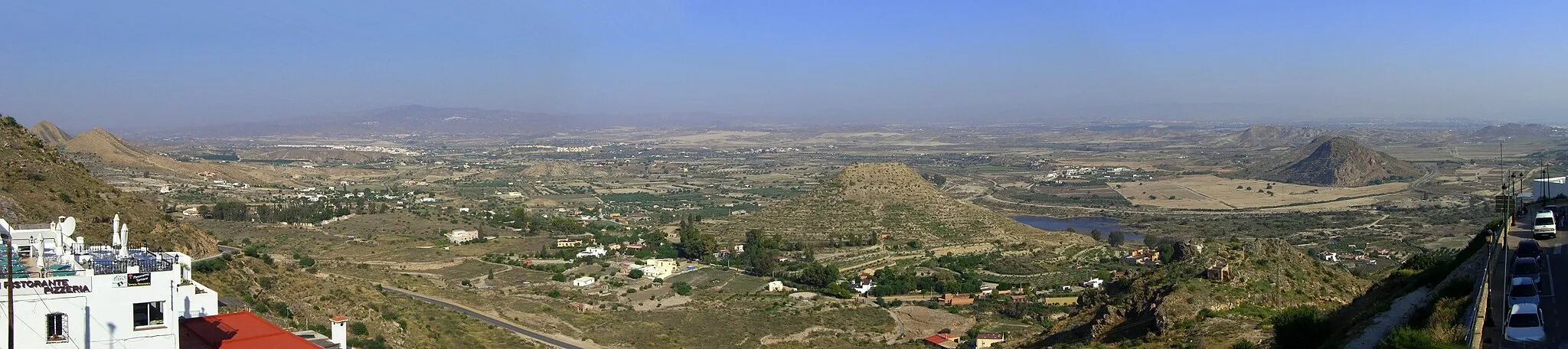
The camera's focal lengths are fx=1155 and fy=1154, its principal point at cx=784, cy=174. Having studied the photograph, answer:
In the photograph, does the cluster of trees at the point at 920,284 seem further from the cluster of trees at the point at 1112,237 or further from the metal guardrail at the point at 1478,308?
the metal guardrail at the point at 1478,308

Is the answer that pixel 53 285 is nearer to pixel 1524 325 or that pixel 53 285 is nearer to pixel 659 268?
pixel 1524 325

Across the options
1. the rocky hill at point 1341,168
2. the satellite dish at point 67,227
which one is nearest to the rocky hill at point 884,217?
the satellite dish at point 67,227

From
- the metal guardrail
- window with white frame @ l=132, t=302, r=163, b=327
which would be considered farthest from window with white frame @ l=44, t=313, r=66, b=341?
the metal guardrail

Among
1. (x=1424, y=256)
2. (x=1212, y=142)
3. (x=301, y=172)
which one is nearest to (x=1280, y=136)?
(x=1212, y=142)

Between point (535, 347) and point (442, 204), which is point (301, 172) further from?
point (535, 347)

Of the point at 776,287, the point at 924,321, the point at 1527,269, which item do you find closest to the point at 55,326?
the point at 1527,269
